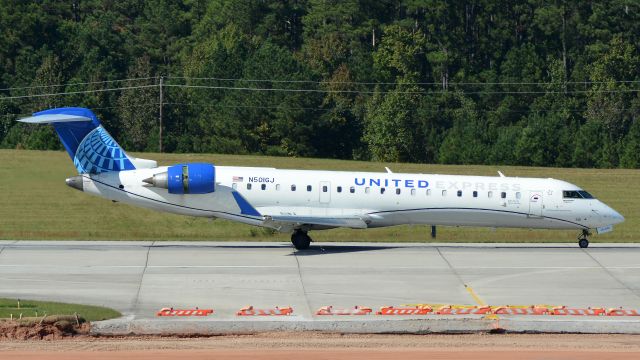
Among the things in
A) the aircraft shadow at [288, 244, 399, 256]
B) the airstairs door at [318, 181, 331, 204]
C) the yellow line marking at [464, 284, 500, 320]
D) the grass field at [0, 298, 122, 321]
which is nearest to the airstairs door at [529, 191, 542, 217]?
the aircraft shadow at [288, 244, 399, 256]

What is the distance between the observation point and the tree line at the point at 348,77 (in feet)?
299

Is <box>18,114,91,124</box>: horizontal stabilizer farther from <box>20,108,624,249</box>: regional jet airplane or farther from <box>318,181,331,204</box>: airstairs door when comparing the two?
<box>318,181,331,204</box>: airstairs door

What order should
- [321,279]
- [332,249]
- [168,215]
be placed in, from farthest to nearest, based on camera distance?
[168,215] → [332,249] → [321,279]

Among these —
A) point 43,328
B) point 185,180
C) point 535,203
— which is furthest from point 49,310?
point 535,203

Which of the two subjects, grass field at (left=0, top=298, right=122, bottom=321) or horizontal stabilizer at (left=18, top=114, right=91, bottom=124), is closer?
grass field at (left=0, top=298, right=122, bottom=321)

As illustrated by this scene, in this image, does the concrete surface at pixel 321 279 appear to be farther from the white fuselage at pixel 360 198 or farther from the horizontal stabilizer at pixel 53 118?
the horizontal stabilizer at pixel 53 118

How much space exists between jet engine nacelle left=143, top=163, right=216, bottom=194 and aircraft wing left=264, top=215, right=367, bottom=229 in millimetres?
2227

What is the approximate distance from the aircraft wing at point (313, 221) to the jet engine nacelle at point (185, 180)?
223 centimetres

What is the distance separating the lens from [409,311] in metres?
27.6

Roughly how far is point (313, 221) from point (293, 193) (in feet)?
4.19

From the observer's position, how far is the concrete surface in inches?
1029

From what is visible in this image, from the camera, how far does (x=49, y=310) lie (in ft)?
90.2

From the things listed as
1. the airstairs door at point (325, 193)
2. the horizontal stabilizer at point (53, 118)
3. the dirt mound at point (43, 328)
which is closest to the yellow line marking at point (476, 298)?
the airstairs door at point (325, 193)

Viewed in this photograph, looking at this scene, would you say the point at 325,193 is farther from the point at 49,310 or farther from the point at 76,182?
the point at 49,310
